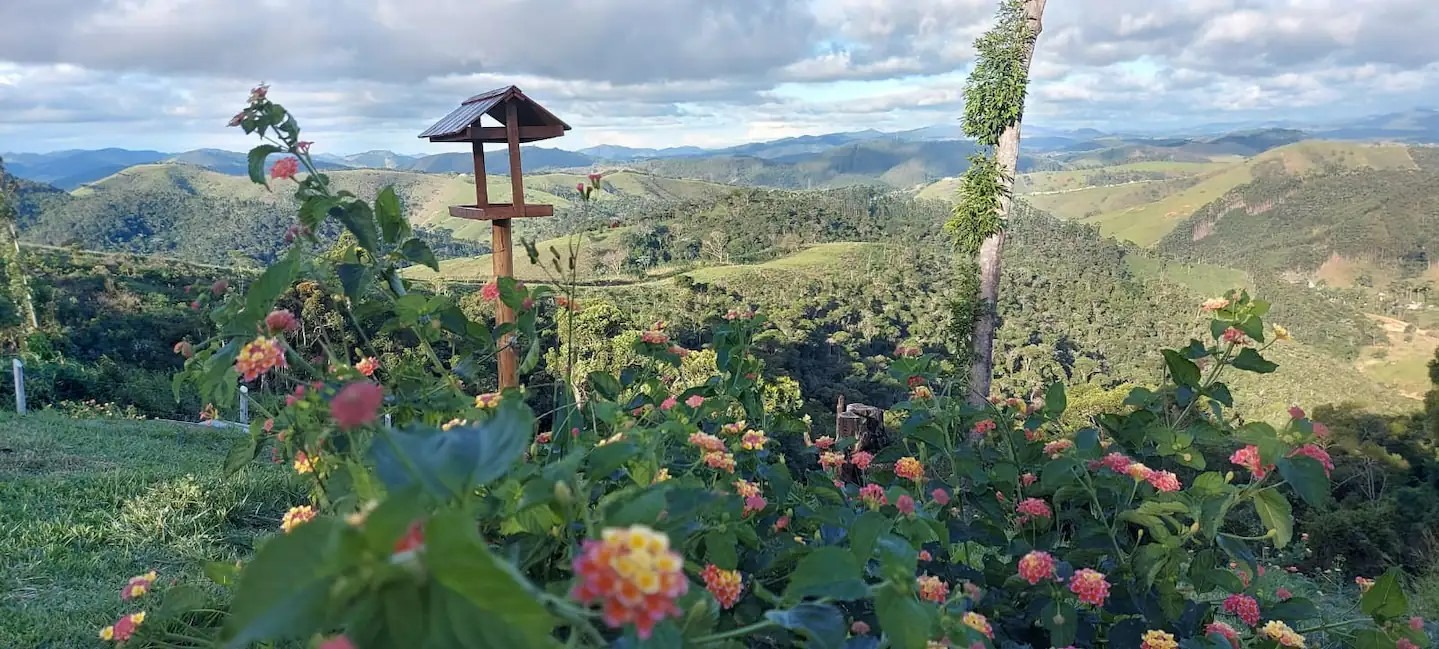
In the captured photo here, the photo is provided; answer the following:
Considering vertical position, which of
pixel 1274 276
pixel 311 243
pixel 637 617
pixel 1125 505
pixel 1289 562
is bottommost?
pixel 1274 276

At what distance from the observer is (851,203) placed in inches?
2323

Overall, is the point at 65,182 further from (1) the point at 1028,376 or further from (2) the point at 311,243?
(2) the point at 311,243

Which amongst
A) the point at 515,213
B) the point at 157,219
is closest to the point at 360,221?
the point at 515,213

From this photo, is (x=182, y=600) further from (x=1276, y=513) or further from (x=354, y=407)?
(x=1276, y=513)

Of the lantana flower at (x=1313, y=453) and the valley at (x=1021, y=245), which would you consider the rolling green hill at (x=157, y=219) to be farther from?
the lantana flower at (x=1313, y=453)

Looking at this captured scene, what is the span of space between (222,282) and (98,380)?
1126cm

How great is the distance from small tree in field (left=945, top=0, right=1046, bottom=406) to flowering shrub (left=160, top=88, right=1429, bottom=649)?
12.1 ft

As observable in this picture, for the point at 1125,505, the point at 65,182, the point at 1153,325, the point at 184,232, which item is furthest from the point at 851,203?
the point at 65,182

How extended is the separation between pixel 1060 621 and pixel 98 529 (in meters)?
2.90

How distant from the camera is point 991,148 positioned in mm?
5559

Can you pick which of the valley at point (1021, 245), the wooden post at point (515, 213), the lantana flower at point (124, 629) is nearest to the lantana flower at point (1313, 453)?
the valley at point (1021, 245)

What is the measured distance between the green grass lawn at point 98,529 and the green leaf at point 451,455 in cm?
146

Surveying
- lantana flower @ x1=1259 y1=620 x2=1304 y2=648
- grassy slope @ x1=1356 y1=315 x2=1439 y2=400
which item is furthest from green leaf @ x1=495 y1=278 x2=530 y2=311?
grassy slope @ x1=1356 y1=315 x2=1439 y2=400

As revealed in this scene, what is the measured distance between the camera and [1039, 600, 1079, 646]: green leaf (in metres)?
1.19
